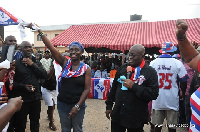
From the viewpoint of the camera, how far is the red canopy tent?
964cm

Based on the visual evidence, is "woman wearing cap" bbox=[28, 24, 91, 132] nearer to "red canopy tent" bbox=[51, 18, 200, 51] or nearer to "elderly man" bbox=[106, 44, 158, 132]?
"elderly man" bbox=[106, 44, 158, 132]

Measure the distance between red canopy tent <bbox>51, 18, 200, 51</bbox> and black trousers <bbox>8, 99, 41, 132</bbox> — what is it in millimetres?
7041

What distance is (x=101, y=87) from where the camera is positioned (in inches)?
297

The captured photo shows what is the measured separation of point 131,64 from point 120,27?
1000 centimetres

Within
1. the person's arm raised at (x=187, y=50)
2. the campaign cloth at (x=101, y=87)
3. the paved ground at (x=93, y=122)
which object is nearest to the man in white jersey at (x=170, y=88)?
the paved ground at (x=93, y=122)

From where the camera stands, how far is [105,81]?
7.50 metres

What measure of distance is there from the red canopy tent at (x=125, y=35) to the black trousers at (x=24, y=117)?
277 inches

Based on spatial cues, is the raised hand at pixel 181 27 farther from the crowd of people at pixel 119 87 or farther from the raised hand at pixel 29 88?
the raised hand at pixel 29 88

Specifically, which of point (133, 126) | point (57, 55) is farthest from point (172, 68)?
point (57, 55)

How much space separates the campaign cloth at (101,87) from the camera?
7.46m

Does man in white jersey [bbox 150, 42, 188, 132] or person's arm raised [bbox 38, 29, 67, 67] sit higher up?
person's arm raised [bbox 38, 29, 67, 67]

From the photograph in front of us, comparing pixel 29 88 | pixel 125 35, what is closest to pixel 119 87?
pixel 29 88

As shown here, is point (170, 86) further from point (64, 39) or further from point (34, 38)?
point (34, 38)

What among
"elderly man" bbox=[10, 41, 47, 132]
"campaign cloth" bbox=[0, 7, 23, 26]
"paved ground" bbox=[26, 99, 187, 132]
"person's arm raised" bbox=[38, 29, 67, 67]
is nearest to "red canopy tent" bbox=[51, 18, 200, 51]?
"paved ground" bbox=[26, 99, 187, 132]
